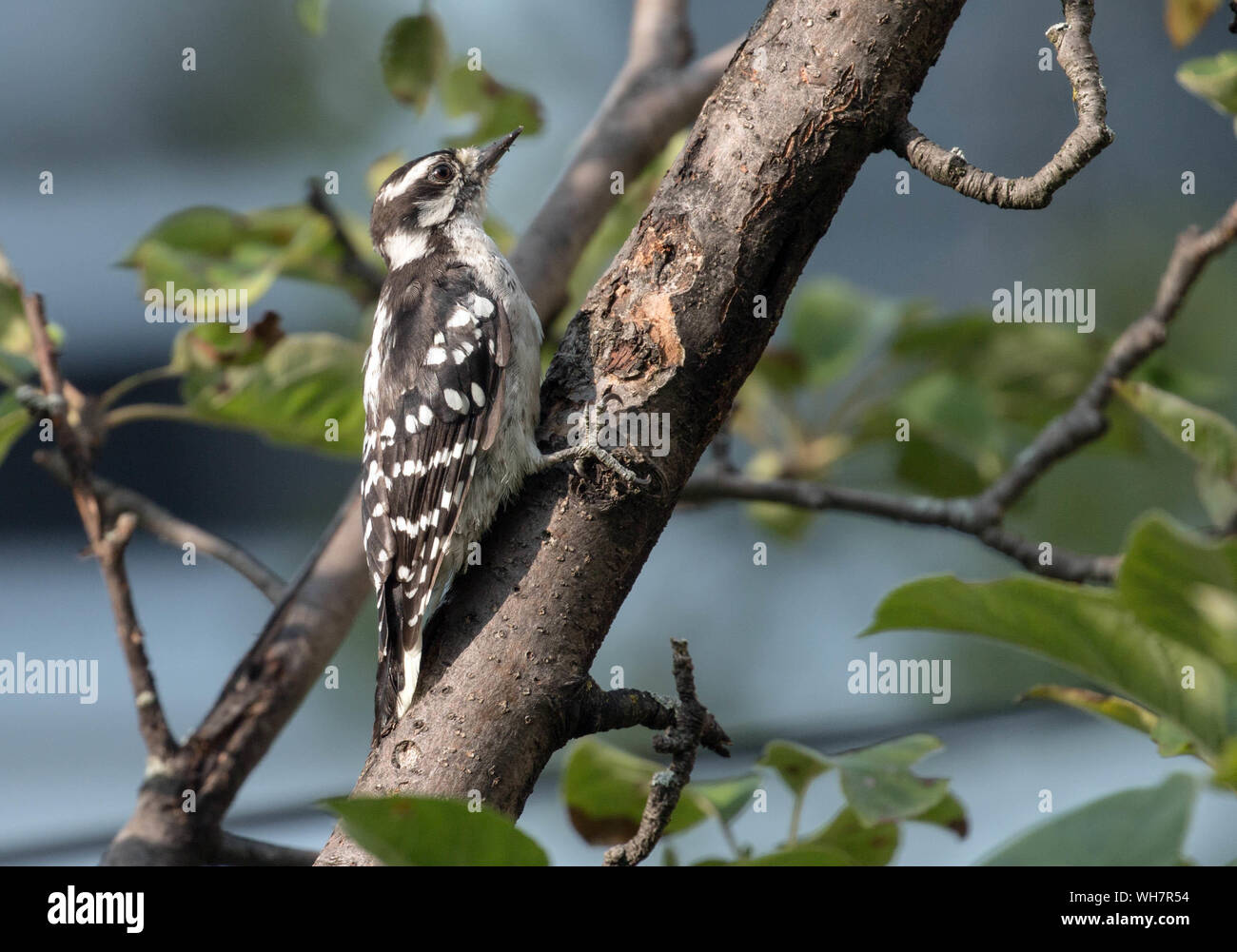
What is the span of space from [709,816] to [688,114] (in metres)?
1.68

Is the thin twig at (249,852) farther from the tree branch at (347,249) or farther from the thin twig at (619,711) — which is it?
the tree branch at (347,249)

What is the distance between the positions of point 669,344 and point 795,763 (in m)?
0.63

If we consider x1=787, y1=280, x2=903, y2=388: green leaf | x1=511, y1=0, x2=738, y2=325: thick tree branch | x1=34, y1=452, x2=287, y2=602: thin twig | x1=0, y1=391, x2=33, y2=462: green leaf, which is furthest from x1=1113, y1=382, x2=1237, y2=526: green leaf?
x1=0, y1=391, x2=33, y2=462: green leaf

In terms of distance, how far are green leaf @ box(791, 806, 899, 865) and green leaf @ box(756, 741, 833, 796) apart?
85 millimetres

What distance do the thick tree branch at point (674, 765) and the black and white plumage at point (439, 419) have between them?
38cm

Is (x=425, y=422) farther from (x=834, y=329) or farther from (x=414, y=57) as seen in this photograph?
(x=834, y=329)

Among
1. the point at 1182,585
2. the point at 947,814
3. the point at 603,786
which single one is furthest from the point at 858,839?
the point at 1182,585

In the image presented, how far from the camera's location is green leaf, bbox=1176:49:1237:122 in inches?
67.4

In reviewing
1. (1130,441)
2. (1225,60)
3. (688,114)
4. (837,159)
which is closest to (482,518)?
(837,159)

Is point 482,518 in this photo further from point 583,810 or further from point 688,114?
point 688,114

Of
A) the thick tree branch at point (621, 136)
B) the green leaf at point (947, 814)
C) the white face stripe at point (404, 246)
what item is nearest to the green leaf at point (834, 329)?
the thick tree branch at point (621, 136)

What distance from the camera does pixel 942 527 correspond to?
238 cm

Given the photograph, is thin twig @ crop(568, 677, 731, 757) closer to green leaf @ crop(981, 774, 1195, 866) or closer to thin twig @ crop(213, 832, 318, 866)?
green leaf @ crop(981, 774, 1195, 866)

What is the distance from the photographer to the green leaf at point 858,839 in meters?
1.61
